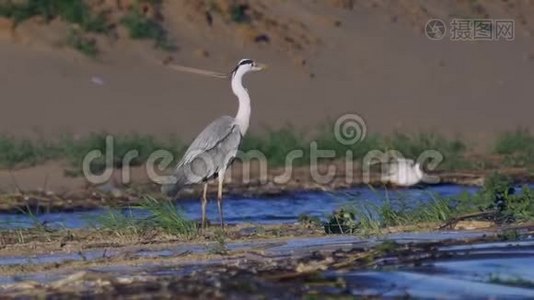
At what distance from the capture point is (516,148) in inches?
920

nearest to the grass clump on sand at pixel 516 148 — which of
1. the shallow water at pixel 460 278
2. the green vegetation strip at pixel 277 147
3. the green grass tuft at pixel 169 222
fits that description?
the green vegetation strip at pixel 277 147

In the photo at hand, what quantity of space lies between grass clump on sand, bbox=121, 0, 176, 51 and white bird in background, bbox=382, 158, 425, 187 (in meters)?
6.99

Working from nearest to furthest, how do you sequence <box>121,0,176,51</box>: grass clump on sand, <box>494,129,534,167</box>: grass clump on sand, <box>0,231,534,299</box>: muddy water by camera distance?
<box>0,231,534,299</box>: muddy water < <box>494,129,534,167</box>: grass clump on sand < <box>121,0,176,51</box>: grass clump on sand

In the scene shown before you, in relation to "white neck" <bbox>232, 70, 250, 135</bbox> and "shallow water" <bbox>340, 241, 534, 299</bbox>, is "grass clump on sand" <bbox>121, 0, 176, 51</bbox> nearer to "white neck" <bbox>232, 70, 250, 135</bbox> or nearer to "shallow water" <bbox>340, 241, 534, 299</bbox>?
"white neck" <bbox>232, 70, 250, 135</bbox>

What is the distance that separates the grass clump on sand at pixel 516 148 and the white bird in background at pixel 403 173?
2090 millimetres

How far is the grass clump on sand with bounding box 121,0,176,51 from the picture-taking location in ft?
86.8

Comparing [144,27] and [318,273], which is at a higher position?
[144,27]

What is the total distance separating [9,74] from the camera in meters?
24.9

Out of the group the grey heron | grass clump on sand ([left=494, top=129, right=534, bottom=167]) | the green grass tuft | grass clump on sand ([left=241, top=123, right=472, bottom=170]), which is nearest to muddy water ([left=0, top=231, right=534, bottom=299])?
the green grass tuft

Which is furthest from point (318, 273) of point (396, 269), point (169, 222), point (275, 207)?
point (275, 207)

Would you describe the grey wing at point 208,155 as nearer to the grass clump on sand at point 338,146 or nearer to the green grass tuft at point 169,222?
the green grass tuft at point 169,222

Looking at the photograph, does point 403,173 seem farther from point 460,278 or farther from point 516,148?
point 460,278

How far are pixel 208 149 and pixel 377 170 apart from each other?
5.63 metres

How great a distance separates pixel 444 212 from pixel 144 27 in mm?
12931
